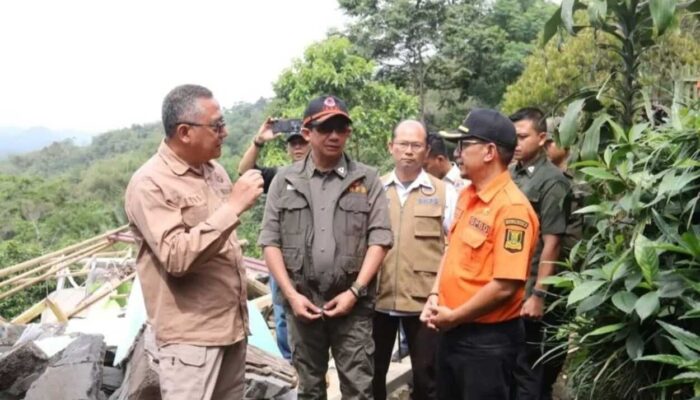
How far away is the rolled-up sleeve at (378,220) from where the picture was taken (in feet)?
10.8

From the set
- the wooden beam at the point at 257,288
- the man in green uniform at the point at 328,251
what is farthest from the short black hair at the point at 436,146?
the wooden beam at the point at 257,288

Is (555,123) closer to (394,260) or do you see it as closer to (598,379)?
(394,260)

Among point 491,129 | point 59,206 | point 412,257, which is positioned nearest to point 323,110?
point 491,129

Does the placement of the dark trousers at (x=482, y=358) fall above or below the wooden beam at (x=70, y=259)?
above

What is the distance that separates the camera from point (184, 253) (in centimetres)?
237

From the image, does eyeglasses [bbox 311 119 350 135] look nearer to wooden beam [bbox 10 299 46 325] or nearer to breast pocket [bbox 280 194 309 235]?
breast pocket [bbox 280 194 309 235]

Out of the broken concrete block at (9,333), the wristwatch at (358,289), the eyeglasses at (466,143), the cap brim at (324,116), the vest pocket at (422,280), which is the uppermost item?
the cap brim at (324,116)

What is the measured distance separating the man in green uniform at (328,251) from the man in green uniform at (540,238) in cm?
76

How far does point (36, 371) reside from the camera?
3875mm

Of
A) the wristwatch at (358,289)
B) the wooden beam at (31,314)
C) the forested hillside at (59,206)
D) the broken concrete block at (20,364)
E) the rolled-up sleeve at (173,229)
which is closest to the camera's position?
the rolled-up sleeve at (173,229)

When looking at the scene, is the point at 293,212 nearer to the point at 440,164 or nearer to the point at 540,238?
the point at 540,238

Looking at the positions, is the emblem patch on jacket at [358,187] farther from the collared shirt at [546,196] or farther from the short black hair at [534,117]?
the short black hair at [534,117]

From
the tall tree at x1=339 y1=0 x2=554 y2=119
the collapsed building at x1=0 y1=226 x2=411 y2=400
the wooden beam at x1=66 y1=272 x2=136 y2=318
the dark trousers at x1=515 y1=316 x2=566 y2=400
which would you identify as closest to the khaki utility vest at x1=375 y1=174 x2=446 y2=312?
the dark trousers at x1=515 y1=316 x2=566 y2=400

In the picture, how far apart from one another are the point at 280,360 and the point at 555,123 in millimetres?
2071
